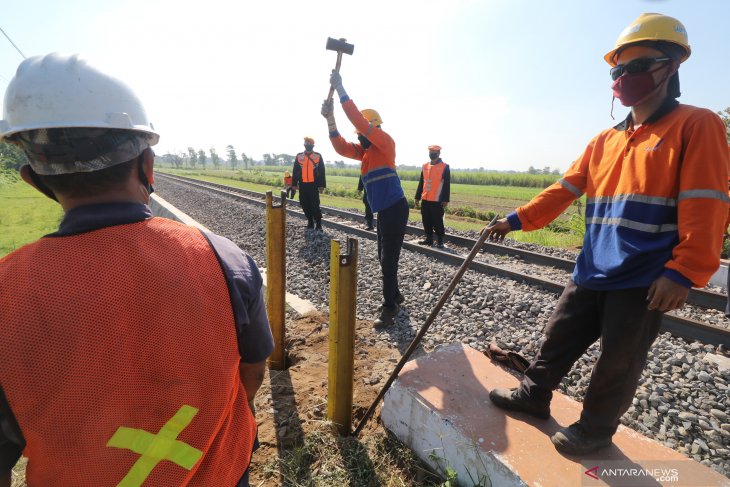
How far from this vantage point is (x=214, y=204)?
1664 cm

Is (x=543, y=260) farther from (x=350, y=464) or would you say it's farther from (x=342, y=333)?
(x=350, y=464)

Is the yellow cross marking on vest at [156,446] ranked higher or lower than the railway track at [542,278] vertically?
higher

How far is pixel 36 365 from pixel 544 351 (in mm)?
2354

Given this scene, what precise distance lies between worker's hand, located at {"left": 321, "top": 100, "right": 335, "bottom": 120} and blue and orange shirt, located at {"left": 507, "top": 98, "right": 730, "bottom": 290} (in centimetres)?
291

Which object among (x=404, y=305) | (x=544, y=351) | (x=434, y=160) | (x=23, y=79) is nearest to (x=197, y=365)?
(x=23, y=79)

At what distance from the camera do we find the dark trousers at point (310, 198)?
948cm

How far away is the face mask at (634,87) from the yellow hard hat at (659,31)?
0.16 metres

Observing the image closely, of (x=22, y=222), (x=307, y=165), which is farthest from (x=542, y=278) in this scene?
(x=22, y=222)

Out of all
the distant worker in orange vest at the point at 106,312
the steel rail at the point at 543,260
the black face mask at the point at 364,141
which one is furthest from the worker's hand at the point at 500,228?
the steel rail at the point at 543,260

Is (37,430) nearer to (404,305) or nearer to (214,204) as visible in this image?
(404,305)

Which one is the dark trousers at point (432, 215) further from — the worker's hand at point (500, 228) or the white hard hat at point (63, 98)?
the white hard hat at point (63, 98)

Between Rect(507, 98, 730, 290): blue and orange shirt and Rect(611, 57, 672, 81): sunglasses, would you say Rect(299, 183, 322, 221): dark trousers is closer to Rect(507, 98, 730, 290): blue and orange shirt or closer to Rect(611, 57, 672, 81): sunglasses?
Rect(507, 98, 730, 290): blue and orange shirt

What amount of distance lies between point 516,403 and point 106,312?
90.7 inches

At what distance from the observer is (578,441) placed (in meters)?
1.94
